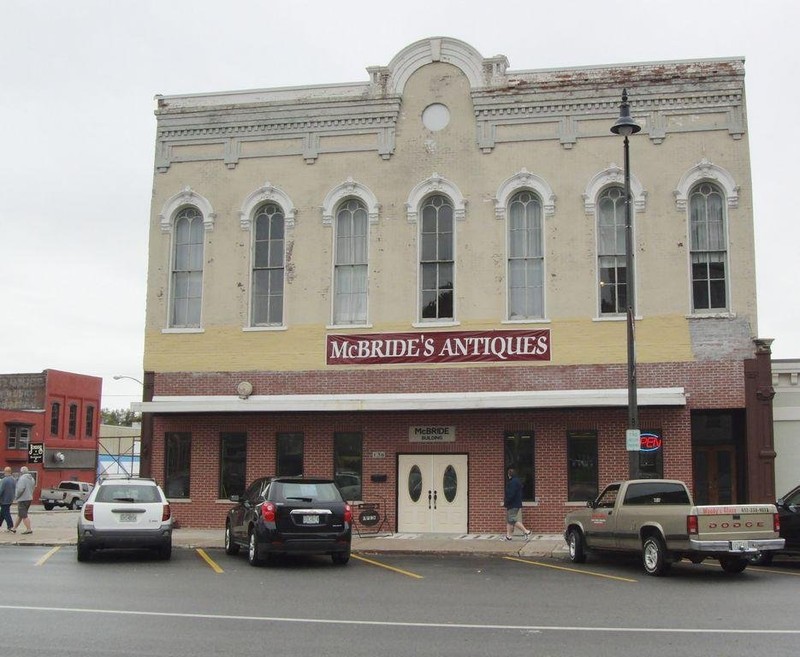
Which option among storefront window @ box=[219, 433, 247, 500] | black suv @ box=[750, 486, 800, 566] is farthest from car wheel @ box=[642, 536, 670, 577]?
storefront window @ box=[219, 433, 247, 500]

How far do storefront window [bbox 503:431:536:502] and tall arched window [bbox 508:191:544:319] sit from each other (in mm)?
2875

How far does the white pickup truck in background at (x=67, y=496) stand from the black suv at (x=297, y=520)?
34.9 metres

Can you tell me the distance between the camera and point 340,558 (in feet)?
56.1

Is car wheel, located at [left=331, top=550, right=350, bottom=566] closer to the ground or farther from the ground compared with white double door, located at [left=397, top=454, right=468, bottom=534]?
closer to the ground

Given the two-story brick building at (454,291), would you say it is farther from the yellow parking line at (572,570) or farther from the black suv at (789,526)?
the yellow parking line at (572,570)

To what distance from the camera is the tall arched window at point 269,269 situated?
24594 millimetres

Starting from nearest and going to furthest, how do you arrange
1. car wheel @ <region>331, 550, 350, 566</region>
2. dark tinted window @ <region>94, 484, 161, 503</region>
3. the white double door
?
car wheel @ <region>331, 550, 350, 566</region> < dark tinted window @ <region>94, 484, 161, 503</region> < the white double door

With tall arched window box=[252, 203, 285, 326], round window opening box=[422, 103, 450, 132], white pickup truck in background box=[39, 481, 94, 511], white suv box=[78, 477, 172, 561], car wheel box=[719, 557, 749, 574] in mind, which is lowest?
white pickup truck in background box=[39, 481, 94, 511]

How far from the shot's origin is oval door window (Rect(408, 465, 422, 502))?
2330 cm

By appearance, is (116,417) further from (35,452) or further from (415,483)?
(415,483)

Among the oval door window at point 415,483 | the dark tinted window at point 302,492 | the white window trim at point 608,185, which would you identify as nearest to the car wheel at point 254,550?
the dark tinted window at point 302,492

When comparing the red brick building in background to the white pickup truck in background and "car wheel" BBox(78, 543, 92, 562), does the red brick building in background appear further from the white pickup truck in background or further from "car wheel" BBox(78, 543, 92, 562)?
"car wheel" BBox(78, 543, 92, 562)

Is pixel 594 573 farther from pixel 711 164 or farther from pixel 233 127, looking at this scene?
pixel 233 127

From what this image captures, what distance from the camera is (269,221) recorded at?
25.0 m
